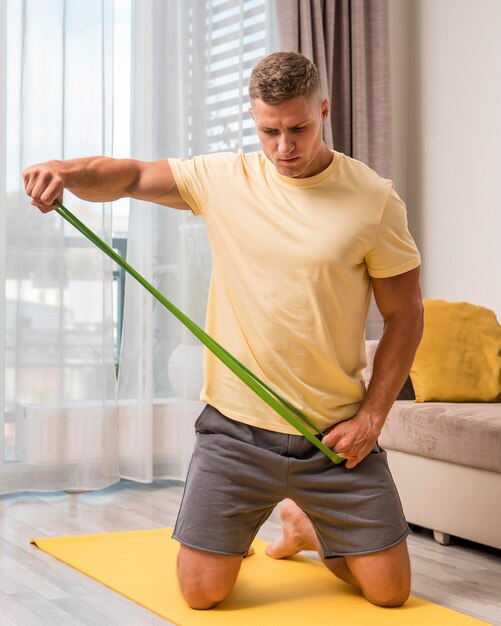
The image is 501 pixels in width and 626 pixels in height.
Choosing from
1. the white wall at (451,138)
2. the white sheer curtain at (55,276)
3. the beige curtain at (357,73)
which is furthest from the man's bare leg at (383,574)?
the beige curtain at (357,73)

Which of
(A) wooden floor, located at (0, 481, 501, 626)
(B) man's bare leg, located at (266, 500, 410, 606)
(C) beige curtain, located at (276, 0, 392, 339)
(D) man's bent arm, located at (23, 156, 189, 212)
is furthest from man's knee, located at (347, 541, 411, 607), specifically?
(C) beige curtain, located at (276, 0, 392, 339)

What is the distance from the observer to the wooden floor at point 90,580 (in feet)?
7.26

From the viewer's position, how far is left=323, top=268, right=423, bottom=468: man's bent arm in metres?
2.33

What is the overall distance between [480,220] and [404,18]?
3.75 feet

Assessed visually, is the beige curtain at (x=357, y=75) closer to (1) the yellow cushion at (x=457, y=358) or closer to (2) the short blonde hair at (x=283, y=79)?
(1) the yellow cushion at (x=457, y=358)

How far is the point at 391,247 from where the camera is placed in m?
2.28

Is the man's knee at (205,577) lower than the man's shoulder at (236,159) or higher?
lower

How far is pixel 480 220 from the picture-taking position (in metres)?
4.26

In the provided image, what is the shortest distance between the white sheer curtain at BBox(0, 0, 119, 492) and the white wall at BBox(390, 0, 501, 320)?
1559mm

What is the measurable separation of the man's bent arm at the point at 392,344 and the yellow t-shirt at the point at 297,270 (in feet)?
0.11

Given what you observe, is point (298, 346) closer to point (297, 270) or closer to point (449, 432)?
point (297, 270)

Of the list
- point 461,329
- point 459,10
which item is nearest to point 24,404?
point 461,329

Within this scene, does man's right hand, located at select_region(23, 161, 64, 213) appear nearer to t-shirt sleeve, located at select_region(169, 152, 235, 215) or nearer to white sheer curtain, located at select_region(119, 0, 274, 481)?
t-shirt sleeve, located at select_region(169, 152, 235, 215)

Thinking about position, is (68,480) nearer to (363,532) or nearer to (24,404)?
(24,404)
